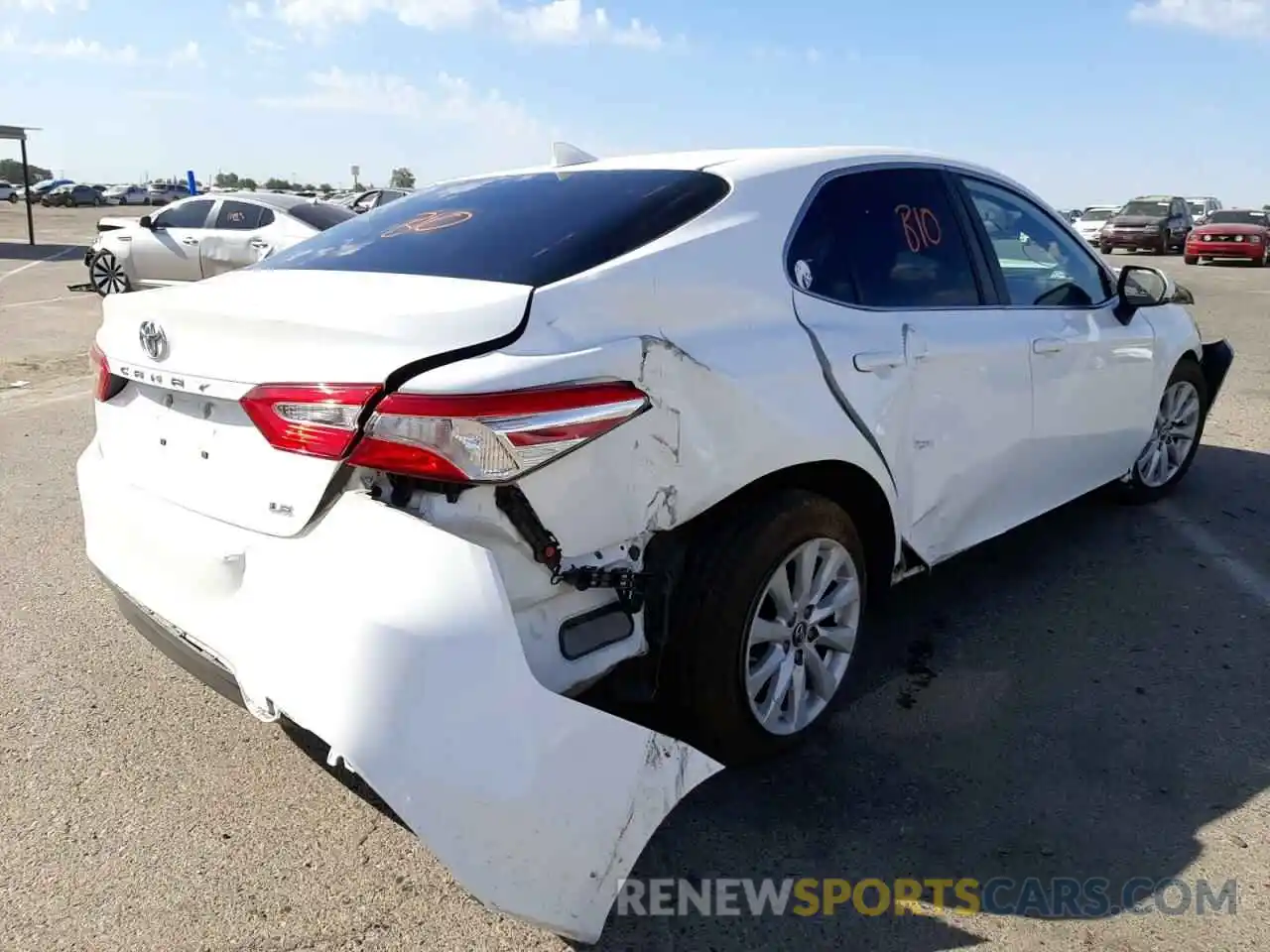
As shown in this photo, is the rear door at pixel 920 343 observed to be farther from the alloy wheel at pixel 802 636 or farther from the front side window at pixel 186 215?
the front side window at pixel 186 215

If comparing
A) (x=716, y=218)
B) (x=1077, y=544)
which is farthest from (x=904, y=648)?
(x=716, y=218)

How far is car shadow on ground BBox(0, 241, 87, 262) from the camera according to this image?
23859 mm

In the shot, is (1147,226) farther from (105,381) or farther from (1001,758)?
(105,381)

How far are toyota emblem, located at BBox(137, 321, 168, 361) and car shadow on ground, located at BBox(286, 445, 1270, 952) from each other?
5.88 ft

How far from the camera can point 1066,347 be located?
12.9ft

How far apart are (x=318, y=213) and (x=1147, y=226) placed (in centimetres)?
2349

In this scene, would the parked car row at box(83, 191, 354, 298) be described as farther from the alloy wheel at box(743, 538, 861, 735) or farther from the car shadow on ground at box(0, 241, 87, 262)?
the alloy wheel at box(743, 538, 861, 735)

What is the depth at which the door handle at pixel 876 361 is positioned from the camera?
2.96 m

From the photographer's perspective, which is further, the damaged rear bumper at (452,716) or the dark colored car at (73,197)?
the dark colored car at (73,197)

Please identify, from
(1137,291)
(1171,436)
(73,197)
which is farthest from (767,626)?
(73,197)

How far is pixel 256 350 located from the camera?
2273mm

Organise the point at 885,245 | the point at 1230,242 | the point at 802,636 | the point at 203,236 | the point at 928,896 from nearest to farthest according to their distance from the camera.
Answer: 1. the point at 928,896
2. the point at 802,636
3. the point at 885,245
4. the point at 203,236
5. the point at 1230,242

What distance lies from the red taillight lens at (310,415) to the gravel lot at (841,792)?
113cm

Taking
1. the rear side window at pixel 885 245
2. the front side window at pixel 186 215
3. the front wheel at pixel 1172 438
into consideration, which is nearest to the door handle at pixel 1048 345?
the rear side window at pixel 885 245
